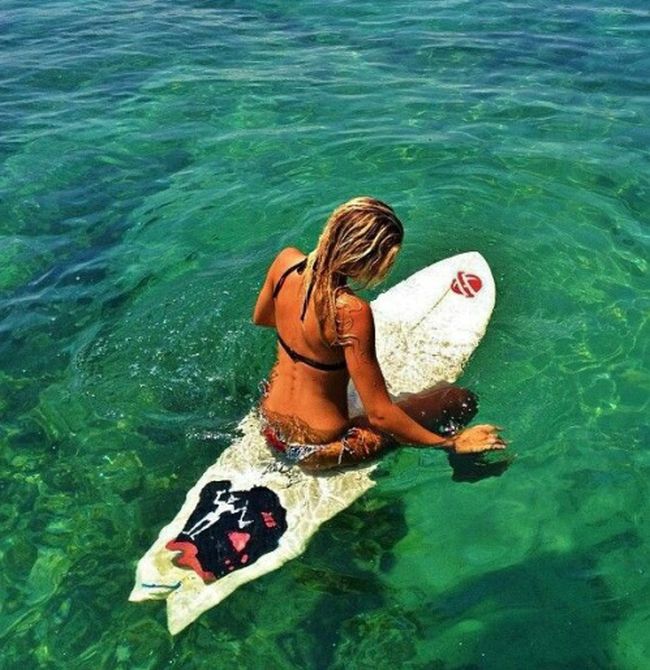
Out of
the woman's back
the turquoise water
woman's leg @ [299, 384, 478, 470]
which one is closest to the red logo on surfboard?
the turquoise water

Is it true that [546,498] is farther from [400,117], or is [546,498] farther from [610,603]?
[400,117]

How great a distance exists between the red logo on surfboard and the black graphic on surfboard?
2892 mm

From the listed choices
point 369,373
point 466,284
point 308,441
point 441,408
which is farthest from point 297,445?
point 466,284

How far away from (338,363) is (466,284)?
2.82m

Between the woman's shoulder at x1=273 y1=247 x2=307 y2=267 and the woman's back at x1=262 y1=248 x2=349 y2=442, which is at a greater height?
the woman's shoulder at x1=273 y1=247 x2=307 y2=267

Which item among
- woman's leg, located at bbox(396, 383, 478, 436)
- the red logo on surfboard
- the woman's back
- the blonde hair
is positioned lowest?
woman's leg, located at bbox(396, 383, 478, 436)

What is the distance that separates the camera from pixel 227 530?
4867 mm

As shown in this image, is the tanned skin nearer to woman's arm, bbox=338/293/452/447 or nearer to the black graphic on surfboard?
woman's arm, bbox=338/293/452/447

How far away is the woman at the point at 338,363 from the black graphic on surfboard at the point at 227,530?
0.42 metres

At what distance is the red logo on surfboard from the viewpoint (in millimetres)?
6922

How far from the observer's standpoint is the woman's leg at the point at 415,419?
16.7ft

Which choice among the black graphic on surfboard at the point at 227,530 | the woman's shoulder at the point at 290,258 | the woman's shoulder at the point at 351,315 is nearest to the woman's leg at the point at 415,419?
the black graphic on surfboard at the point at 227,530

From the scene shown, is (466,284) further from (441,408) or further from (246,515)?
(246,515)

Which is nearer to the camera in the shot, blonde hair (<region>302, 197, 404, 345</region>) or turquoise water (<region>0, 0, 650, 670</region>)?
blonde hair (<region>302, 197, 404, 345</region>)
